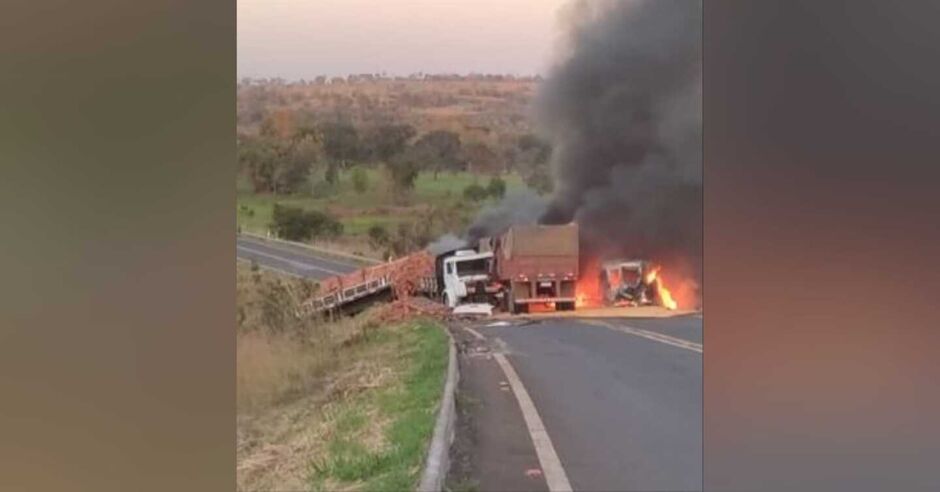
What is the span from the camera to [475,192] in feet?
7.33

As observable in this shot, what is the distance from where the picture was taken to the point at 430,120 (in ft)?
7.32

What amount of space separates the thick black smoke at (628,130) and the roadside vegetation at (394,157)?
87mm

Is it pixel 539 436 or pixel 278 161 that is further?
pixel 539 436

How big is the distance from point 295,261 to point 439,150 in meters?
0.44

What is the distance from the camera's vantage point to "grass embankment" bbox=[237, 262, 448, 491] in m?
2.16

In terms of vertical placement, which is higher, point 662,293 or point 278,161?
point 278,161

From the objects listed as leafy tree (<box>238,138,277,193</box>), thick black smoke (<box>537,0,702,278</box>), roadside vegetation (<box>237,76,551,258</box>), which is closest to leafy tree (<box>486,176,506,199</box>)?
roadside vegetation (<box>237,76,551,258</box>)

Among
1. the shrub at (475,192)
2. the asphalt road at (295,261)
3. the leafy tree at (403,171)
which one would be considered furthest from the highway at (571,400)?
the shrub at (475,192)

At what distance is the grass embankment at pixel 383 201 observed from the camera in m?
2.21

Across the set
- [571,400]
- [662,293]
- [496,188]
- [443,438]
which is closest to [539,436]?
[571,400]

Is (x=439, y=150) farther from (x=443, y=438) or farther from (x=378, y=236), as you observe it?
(x=443, y=438)

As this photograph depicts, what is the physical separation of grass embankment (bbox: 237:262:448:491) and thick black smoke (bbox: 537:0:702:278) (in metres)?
0.51

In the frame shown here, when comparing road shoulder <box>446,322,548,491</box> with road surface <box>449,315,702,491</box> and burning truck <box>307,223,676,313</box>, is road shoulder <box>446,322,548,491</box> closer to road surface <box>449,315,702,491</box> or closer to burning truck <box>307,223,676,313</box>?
road surface <box>449,315,702,491</box>
